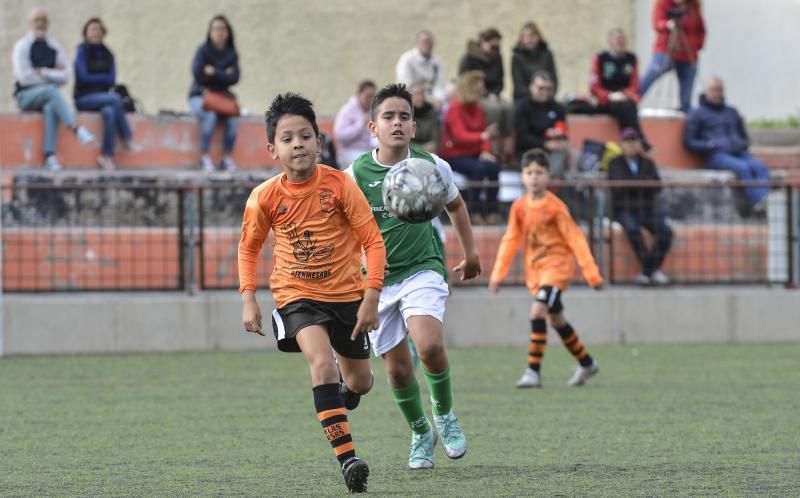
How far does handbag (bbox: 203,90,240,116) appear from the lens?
17.8m

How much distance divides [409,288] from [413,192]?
0.85m

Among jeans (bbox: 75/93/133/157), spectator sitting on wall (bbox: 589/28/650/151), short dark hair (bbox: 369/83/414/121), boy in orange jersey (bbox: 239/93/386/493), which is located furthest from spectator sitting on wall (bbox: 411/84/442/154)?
boy in orange jersey (bbox: 239/93/386/493)

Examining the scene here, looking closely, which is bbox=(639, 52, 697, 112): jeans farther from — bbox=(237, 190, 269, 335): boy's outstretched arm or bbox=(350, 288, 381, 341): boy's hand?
bbox=(350, 288, 381, 341): boy's hand

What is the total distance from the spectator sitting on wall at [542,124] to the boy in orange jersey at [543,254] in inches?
225

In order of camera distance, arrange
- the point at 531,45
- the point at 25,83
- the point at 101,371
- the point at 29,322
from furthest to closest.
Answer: the point at 531,45 < the point at 25,83 < the point at 29,322 < the point at 101,371

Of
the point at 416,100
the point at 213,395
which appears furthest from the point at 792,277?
the point at 213,395

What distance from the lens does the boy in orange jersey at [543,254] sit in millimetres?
11406

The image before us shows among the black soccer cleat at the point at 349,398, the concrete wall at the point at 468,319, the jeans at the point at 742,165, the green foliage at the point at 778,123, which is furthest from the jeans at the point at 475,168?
the black soccer cleat at the point at 349,398

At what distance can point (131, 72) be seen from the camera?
76.6ft

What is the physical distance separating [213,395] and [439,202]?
4696 mm

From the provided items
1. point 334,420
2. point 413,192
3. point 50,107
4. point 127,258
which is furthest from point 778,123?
point 334,420

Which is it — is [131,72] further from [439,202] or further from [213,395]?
[439,202]

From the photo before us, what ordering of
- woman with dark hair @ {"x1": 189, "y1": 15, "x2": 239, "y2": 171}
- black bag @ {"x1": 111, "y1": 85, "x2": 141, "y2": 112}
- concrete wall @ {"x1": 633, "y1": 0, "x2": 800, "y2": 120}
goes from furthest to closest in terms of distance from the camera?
concrete wall @ {"x1": 633, "y1": 0, "x2": 800, "y2": 120}
black bag @ {"x1": 111, "y1": 85, "x2": 141, "y2": 112}
woman with dark hair @ {"x1": 189, "y1": 15, "x2": 239, "y2": 171}

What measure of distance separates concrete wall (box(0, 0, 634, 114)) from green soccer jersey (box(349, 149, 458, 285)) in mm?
15550
